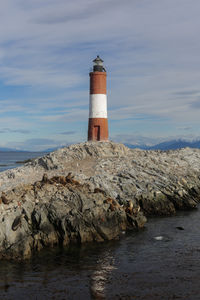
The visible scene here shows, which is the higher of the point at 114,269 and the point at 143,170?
the point at 143,170

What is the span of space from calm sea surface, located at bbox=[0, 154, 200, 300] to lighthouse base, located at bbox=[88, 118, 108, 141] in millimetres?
25361

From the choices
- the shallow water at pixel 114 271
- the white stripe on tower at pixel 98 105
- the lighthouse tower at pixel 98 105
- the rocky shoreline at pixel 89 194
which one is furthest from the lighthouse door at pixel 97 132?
the shallow water at pixel 114 271

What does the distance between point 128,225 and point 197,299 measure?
1234cm

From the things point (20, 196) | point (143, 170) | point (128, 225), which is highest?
point (143, 170)

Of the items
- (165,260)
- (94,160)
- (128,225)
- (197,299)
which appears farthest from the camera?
(94,160)

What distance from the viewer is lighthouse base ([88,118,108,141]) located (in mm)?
49972

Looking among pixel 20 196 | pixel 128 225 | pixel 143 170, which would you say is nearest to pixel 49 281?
pixel 20 196

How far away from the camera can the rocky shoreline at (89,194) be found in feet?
78.3

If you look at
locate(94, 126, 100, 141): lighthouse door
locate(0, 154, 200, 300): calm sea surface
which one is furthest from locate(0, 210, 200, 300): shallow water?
locate(94, 126, 100, 141): lighthouse door

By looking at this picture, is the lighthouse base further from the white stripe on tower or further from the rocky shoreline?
the rocky shoreline

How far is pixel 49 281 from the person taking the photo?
722 inches

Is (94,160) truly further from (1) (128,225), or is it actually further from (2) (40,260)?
(2) (40,260)

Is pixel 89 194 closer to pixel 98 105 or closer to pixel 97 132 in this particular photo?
pixel 97 132

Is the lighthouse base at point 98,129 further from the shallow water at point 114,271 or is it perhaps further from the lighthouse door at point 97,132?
the shallow water at point 114,271
